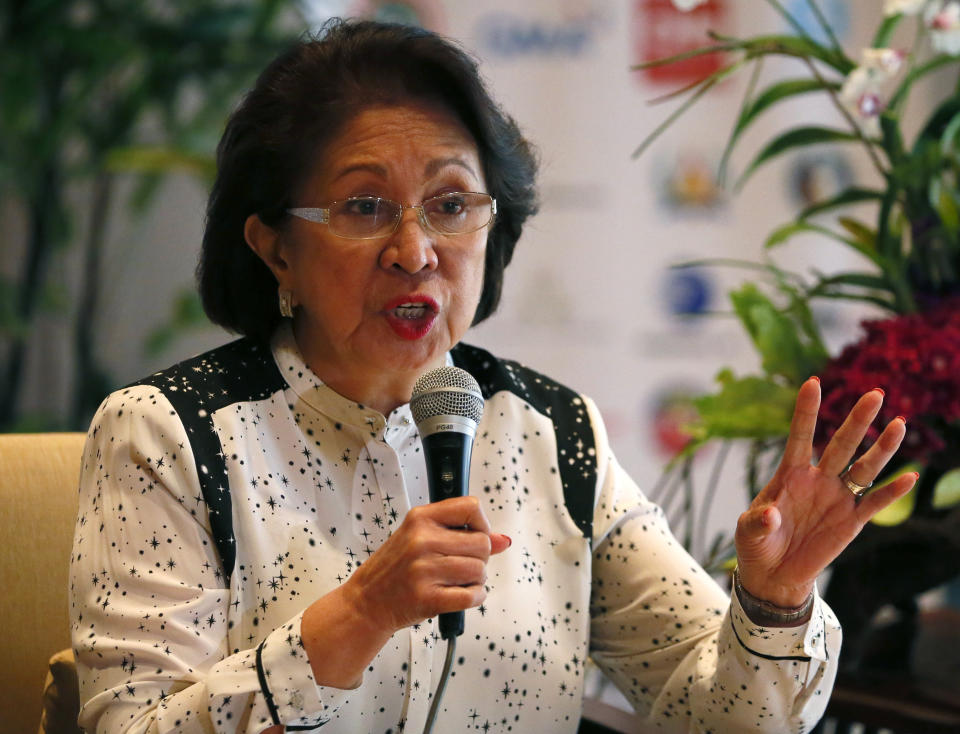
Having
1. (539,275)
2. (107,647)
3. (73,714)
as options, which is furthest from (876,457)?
(539,275)

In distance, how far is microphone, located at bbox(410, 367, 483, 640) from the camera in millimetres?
1086

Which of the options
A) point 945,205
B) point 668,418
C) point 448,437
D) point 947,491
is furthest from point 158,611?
point 668,418

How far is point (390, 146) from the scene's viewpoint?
4.50ft

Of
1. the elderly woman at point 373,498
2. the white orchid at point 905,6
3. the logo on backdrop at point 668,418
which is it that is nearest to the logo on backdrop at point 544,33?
the logo on backdrop at point 668,418

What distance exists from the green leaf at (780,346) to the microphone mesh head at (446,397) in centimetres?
85

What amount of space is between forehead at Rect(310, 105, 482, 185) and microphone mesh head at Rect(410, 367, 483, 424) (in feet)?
1.09

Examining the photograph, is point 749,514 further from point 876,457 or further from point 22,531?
point 22,531

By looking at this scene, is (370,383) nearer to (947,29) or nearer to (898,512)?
(898,512)

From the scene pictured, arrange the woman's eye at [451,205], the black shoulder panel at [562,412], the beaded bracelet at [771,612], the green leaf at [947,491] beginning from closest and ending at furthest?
1. the beaded bracelet at [771,612]
2. the woman's eye at [451,205]
3. the black shoulder panel at [562,412]
4. the green leaf at [947,491]

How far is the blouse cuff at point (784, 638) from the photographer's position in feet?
4.22

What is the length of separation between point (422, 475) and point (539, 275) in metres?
2.33

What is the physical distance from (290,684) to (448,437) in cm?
31

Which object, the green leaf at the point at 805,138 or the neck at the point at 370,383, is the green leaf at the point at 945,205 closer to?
the green leaf at the point at 805,138

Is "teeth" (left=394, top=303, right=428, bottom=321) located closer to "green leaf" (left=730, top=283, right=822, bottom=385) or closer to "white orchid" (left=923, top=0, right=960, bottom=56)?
"green leaf" (left=730, top=283, right=822, bottom=385)
